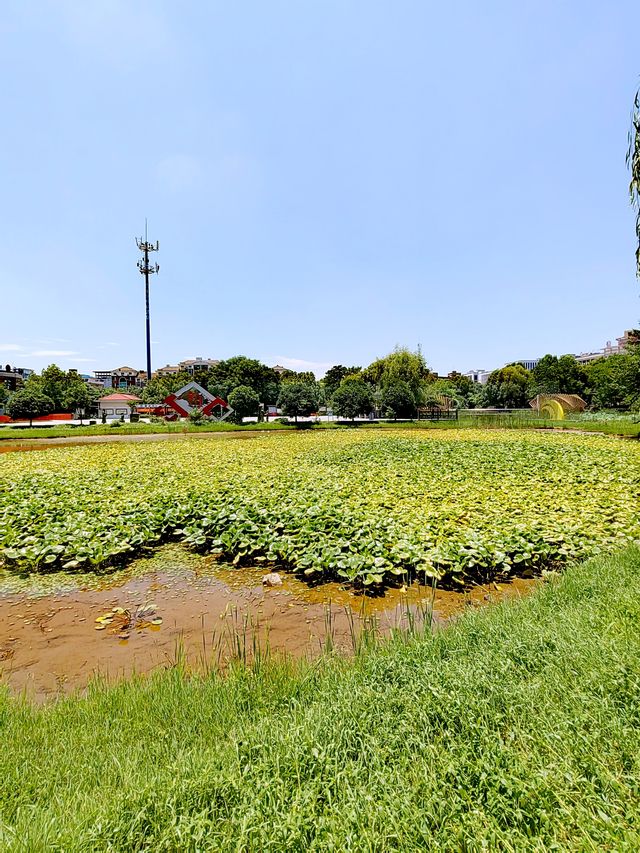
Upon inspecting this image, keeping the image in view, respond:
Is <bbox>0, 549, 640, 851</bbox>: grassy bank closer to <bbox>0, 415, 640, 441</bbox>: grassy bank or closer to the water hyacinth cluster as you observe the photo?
the water hyacinth cluster

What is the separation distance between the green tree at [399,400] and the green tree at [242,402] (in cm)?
1037

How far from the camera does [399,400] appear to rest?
107ft

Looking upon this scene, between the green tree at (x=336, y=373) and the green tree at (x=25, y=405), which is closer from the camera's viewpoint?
the green tree at (x=25, y=405)

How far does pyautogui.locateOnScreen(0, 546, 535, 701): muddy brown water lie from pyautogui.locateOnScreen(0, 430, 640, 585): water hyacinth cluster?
29cm

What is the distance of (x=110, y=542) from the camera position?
5.11 m

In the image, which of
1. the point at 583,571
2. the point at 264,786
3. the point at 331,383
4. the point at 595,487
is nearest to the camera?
the point at 264,786

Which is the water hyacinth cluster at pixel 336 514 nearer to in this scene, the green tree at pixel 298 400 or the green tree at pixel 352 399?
the green tree at pixel 298 400

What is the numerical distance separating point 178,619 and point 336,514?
2435mm

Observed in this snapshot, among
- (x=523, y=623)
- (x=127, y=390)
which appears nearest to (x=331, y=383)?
(x=127, y=390)

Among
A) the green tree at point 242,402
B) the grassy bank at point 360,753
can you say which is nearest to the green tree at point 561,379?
the green tree at point 242,402

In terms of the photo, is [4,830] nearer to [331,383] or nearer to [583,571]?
[583,571]

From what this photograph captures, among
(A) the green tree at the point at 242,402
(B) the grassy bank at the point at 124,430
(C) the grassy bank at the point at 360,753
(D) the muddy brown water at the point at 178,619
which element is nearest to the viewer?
(C) the grassy bank at the point at 360,753

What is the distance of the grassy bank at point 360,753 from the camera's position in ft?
4.37

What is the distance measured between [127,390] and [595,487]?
248 feet
